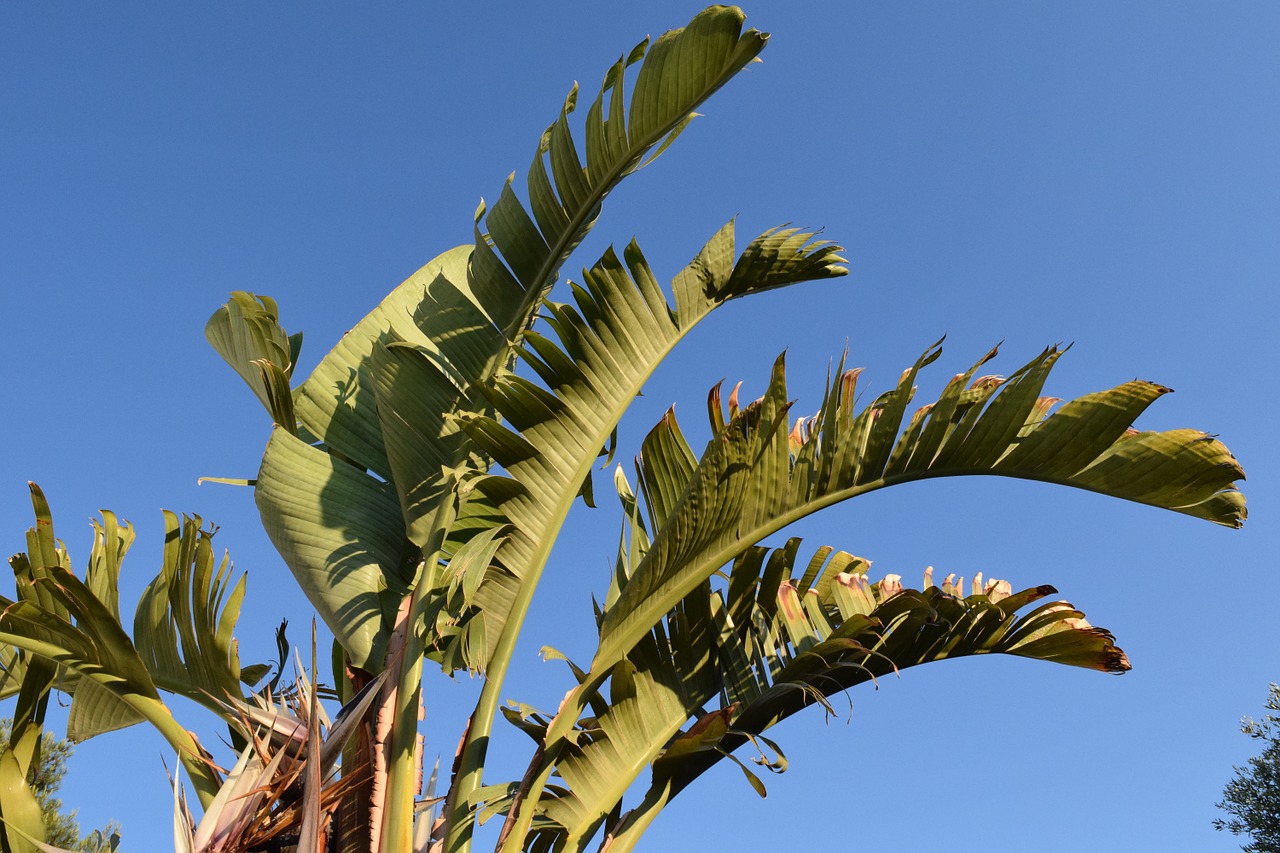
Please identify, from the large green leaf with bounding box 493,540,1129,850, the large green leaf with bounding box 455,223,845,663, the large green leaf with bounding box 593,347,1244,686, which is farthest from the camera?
the large green leaf with bounding box 455,223,845,663

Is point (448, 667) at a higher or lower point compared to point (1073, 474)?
lower

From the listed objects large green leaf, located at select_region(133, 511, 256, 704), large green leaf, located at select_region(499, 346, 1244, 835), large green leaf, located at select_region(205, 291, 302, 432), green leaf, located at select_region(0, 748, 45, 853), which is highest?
large green leaf, located at select_region(205, 291, 302, 432)

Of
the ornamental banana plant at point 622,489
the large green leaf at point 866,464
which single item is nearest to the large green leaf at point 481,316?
the ornamental banana plant at point 622,489

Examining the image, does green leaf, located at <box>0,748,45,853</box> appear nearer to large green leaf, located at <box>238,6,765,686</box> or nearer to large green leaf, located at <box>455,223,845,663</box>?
large green leaf, located at <box>238,6,765,686</box>

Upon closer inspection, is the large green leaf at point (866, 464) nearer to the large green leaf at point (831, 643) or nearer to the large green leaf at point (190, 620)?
the large green leaf at point (831, 643)

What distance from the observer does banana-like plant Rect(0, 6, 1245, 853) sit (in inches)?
129

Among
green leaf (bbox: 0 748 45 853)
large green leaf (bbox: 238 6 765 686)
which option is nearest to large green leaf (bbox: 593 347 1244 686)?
large green leaf (bbox: 238 6 765 686)

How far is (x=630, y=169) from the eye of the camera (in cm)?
382

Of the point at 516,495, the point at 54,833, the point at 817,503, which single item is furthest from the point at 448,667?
the point at 54,833

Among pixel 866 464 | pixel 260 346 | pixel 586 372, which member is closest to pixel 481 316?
pixel 586 372

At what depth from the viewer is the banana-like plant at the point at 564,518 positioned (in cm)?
327

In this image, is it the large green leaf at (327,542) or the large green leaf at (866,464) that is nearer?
the large green leaf at (866,464)

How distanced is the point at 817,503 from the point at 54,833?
28.4 feet

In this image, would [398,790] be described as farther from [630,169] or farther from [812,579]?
[630,169]
